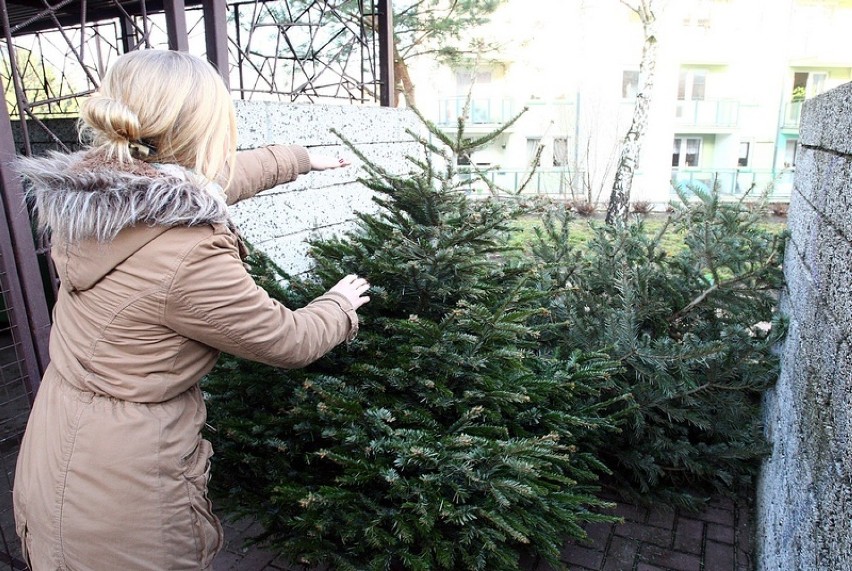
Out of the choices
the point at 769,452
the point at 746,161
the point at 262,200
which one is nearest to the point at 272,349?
the point at 262,200

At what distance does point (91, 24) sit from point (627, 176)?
12143mm

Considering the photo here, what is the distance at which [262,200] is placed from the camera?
3605 mm

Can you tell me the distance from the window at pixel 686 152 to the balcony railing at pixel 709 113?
977mm

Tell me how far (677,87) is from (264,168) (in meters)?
25.2

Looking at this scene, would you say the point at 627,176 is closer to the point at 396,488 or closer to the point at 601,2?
the point at 601,2

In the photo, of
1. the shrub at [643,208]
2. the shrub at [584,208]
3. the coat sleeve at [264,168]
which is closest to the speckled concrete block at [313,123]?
the coat sleeve at [264,168]

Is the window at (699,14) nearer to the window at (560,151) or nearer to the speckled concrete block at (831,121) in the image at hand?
the window at (560,151)

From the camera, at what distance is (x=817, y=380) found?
188 cm

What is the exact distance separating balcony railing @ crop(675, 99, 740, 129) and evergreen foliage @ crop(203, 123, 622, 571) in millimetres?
24932

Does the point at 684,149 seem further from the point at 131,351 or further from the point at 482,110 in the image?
the point at 131,351

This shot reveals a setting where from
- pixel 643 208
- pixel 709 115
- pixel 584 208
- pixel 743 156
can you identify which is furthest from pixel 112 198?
pixel 743 156

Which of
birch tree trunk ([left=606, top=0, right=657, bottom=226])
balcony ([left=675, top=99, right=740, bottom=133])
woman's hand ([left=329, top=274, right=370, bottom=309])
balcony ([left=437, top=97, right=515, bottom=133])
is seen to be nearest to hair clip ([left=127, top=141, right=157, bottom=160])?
woman's hand ([left=329, top=274, right=370, bottom=309])

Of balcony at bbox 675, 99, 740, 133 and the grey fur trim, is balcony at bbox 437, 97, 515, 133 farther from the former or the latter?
the grey fur trim

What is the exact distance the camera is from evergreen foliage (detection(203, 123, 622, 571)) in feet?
6.32
